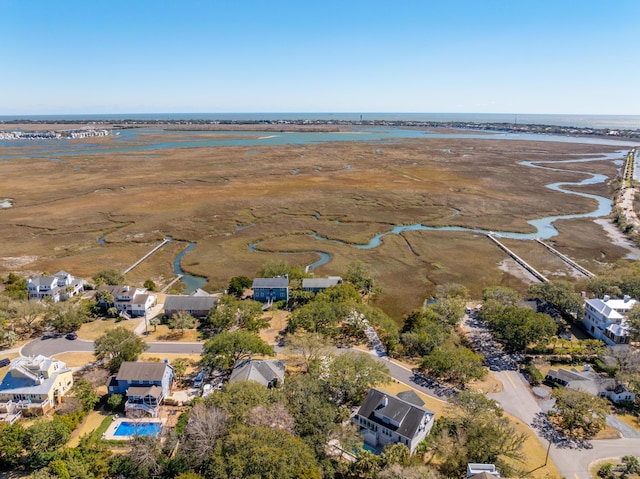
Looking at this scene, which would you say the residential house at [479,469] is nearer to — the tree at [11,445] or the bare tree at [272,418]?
the bare tree at [272,418]

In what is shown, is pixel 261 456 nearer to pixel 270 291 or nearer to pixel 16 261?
pixel 270 291

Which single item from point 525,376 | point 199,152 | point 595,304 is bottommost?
point 525,376

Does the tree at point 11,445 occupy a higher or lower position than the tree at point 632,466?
higher

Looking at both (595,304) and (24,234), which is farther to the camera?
(24,234)

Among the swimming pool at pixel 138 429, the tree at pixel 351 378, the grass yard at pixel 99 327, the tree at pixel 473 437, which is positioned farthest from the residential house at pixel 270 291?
the tree at pixel 473 437

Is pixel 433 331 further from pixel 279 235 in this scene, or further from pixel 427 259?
pixel 279 235

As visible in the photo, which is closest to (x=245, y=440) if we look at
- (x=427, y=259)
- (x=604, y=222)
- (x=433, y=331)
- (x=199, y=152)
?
(x=433, y=331)
